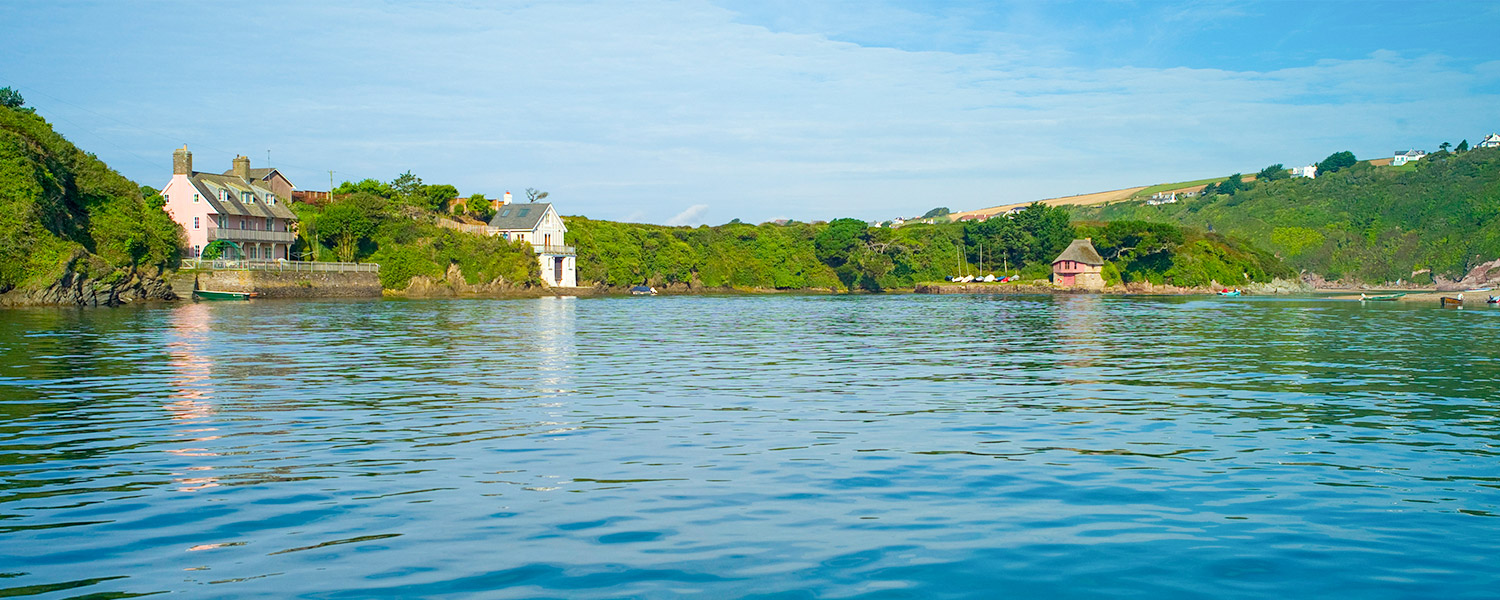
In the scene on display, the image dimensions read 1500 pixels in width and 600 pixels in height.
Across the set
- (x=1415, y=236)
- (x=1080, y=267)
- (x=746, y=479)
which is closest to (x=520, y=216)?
(x=1080, y=267)

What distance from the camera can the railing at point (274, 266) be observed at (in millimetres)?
89500

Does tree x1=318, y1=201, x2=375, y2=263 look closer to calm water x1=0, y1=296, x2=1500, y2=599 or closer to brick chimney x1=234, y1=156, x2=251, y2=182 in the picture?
brick chimney x1=234, y1=156, x2=251, y2=182

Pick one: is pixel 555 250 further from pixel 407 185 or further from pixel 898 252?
pixel 898 252

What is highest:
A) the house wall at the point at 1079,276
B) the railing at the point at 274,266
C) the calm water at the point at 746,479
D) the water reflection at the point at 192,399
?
the railing at the point at 274,266

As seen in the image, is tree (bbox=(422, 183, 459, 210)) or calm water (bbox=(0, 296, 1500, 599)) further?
tree (bbox=(422, 183, 459, 210))

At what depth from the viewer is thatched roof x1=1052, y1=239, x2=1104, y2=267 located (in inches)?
5994

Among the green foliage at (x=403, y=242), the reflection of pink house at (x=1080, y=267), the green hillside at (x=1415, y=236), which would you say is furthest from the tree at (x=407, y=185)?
the green hillside at (x=1415, y=236)

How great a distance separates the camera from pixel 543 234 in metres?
A: 129

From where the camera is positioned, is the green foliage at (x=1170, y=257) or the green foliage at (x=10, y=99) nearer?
the green foliage at (x=10, y=99)

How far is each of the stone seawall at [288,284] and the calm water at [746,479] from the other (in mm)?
65636

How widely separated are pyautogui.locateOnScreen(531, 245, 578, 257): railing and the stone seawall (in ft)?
86.7

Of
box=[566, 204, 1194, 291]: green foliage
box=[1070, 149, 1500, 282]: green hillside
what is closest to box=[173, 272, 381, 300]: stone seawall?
box=[566, 204, 1194, 291]: green foliage

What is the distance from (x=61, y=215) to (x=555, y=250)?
61251 mm

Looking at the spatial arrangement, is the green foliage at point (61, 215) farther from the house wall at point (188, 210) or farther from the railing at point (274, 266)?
the house wall at point (188, 210)
